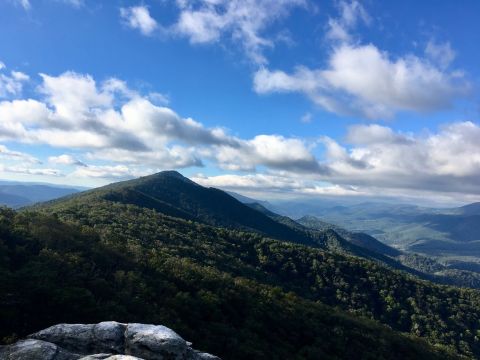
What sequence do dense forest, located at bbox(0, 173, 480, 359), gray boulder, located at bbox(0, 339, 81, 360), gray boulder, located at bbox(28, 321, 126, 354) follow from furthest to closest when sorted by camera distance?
1. dense forest, located at bbox(0, 173, 480, 359)
2. gray boulder, located at bbox(28, 321, 126, 354)
3. gray boulder, located at bbox(0, 339, 81, 360)

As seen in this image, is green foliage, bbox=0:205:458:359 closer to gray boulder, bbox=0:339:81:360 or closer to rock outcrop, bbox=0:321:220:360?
Result: rock outcrop, bbox=0:321:220:360

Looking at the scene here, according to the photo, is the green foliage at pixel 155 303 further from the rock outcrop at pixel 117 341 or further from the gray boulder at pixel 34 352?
the gray boulder at pixel 34 352

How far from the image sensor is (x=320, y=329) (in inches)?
2970

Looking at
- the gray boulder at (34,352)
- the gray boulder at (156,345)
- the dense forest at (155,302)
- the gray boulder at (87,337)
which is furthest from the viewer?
the dense forest at (155,302)

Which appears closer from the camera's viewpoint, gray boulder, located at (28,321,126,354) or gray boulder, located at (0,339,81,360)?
gray boulder, located at (0,339,81,360)

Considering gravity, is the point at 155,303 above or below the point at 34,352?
below

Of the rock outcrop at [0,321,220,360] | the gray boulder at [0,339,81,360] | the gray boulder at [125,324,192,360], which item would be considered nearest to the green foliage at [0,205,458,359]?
the rock outcrop at [0,321,220,360]

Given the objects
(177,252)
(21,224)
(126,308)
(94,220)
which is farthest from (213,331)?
(94,220)

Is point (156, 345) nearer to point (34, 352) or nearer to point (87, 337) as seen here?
point (87, 337)

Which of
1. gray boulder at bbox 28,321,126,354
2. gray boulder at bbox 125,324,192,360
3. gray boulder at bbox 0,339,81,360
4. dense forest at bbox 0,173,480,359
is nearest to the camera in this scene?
gray boulder at bbox 0,339,81,360

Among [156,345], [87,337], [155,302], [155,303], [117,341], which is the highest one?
[156,345]

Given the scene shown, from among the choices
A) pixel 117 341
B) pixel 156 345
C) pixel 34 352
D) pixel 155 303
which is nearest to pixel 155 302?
pixel 155 303

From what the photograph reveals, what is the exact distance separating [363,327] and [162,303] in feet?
174

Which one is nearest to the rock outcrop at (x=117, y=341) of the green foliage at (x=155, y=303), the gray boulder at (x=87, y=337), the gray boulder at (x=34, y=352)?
the gray boulder at (x=87, y=337)
